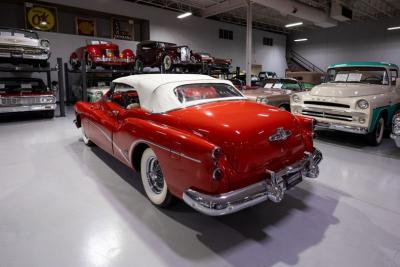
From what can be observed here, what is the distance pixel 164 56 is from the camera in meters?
11.3

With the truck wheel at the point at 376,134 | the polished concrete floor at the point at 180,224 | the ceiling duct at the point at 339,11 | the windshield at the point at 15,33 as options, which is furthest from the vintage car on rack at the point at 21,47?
the ceiling duct at the point at 339,11

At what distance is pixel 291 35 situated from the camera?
2592 centimetres

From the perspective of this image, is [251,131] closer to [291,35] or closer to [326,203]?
[326,203]

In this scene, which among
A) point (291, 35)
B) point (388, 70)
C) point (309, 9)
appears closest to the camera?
point (388, 70)

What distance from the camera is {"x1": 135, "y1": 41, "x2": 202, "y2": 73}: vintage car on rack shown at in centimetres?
1120

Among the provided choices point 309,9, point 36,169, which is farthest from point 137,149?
point 309,9

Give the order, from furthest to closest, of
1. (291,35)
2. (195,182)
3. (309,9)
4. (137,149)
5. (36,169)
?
(291,35), (309,9), (36,169), (137,149), (195,182)

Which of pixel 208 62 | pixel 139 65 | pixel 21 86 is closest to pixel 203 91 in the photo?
pixel 21 86

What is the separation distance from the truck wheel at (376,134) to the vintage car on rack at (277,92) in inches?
83.7

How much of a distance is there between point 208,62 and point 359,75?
7.56 metres

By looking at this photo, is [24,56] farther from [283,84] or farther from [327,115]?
[327,115]

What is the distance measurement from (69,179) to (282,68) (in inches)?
994

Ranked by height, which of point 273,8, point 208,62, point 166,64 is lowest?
point 166,64

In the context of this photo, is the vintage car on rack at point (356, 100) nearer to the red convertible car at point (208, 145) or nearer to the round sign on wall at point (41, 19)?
the red convertible car at point (208, 145)
